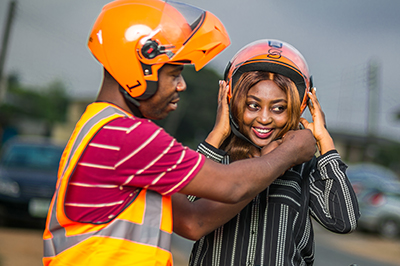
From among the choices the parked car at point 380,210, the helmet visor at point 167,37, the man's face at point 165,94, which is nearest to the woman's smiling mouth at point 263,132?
the man's face at point 165,94

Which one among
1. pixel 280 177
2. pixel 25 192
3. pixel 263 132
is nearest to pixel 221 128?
pixel 263 132

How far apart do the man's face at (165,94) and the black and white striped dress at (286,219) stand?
0.40 meters

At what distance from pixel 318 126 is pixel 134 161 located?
101 cm

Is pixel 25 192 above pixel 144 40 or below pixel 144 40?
below

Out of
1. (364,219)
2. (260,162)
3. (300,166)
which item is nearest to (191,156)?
(260,162)

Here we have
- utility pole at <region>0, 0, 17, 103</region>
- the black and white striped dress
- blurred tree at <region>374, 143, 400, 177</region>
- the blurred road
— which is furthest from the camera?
blurred tree at <region>374, 143, 400, 177</region>

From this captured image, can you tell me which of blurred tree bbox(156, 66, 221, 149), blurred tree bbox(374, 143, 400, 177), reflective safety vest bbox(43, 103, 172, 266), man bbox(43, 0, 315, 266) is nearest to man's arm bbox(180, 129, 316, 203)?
man bbox(43, 0, 315, 266)

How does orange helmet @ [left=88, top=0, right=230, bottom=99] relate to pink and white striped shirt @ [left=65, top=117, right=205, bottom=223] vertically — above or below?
above

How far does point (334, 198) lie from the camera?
2.07 metres

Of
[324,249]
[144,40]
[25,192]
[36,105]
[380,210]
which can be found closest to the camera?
[144,40]

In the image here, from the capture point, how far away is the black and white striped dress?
2.04 meters

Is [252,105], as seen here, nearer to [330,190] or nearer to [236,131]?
[236,131]

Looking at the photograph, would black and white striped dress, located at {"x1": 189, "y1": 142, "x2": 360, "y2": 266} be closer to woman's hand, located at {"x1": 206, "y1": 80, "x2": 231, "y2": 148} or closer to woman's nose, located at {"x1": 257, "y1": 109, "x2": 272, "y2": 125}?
woman's hand, located at {"x1": 206, "y1": 80, "x2": 231, "y2": 148}

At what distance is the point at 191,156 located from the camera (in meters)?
1.65
